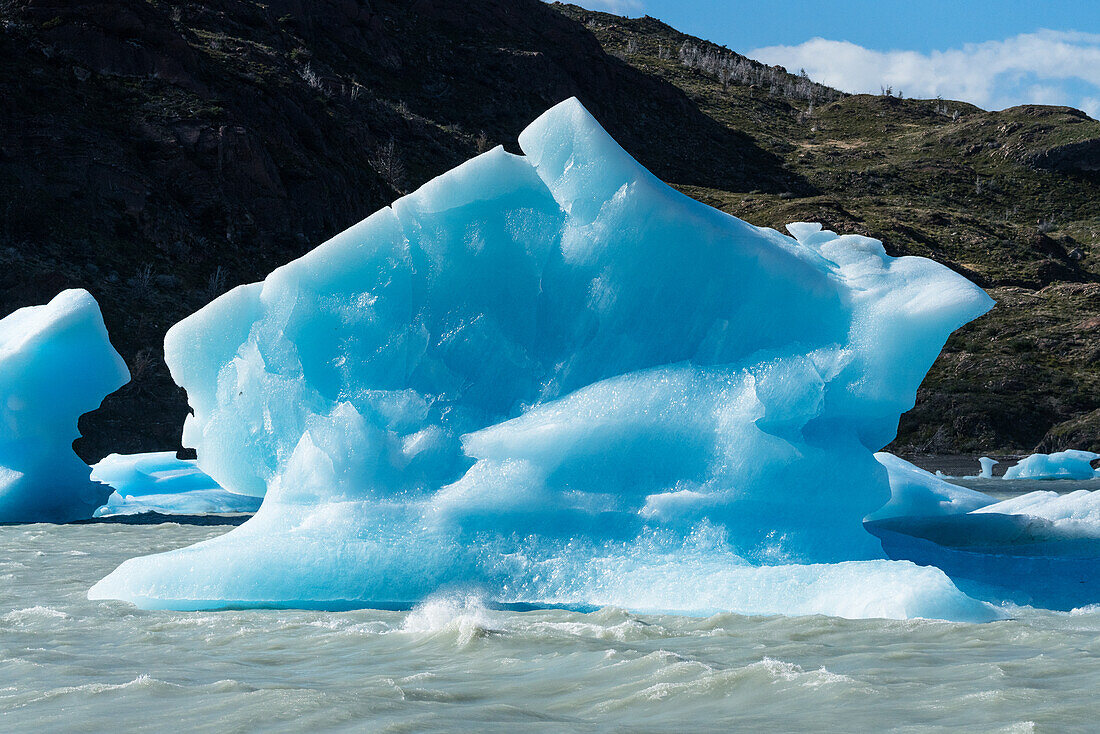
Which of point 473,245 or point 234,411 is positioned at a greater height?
point 473,245

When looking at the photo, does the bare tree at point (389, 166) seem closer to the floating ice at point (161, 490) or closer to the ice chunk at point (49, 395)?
the floating ice at point (161, 490)

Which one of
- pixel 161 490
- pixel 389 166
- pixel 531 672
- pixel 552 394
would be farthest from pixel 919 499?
pixel 389 166

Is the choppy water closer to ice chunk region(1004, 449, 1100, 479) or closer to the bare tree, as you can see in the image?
ice chunk region(1004, 449, 1100, 479)

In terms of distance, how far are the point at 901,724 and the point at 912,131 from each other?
65.5 metres

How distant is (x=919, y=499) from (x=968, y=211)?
150 ft

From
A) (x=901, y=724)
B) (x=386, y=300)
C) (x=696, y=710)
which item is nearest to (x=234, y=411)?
(x=386, y=300)

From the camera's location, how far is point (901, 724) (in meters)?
2.37

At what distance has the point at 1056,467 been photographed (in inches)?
703

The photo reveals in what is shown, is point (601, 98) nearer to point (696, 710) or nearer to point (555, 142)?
point (555, 142)

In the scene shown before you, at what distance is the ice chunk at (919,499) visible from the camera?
24.5ft

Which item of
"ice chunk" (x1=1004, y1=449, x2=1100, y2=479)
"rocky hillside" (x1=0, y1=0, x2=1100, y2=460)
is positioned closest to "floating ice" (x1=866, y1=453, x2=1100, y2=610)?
"ice chunk" (x1=1004, y1=449, x2=1100, y2=479)

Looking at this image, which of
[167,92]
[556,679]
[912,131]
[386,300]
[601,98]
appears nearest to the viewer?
[556,679]

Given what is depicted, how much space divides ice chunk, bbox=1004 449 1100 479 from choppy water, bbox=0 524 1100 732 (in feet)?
50.9

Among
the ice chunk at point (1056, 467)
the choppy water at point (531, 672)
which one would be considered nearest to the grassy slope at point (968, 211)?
the ice chunk at point (1056, 467)
